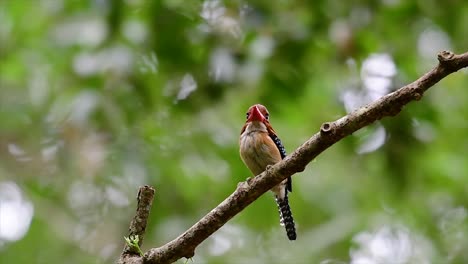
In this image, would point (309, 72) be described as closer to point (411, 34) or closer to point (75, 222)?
point (411, 34)

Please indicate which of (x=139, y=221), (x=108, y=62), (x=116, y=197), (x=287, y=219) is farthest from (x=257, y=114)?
(x=116, y=197)

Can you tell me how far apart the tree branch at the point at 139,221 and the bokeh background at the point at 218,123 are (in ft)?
8.14

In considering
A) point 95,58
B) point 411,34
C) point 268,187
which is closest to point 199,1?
point 95,58

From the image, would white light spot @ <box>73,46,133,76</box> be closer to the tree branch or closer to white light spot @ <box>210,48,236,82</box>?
white light spot @ <box>210,48,236,82</box>

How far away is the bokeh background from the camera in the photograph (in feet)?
18.4

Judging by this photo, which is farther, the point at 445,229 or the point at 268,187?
the point at 445,229

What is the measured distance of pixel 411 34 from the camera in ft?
21.4

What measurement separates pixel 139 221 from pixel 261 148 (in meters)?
1.01

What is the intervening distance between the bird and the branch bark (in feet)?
3.52

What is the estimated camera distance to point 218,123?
22.1ft

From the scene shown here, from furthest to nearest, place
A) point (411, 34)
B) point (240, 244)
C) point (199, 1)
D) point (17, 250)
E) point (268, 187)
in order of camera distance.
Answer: point (240, 244), point (17, 250), point (411, 34), point (199, 1), point (268, 187)

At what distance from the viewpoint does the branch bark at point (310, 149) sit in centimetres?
248

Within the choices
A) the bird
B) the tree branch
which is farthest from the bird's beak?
the tree branch

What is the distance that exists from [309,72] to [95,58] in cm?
151
